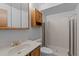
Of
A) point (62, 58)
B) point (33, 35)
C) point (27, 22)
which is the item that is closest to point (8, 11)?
point (27, 22)

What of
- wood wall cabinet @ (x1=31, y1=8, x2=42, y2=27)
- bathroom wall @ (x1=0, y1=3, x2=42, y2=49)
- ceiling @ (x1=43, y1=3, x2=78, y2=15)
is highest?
ceiling @ (x1=43, y1=3, x2=78, y2=15)

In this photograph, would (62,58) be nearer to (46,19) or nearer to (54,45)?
(54,45)

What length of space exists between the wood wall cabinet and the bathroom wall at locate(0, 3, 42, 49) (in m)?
0.07

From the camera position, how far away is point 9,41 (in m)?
1.16

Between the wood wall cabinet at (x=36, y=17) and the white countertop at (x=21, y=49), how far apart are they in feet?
0.71

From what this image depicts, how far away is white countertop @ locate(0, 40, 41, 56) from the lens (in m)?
1.14

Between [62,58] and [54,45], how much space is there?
0.16 metres

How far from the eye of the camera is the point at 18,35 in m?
1.19

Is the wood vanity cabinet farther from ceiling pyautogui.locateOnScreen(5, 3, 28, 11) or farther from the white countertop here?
ceiling pyautogui.locateOnScreen(5, 3, 28, 11)

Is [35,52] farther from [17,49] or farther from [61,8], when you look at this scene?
[61,8]

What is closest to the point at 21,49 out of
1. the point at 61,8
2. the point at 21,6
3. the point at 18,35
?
the point at 18,35

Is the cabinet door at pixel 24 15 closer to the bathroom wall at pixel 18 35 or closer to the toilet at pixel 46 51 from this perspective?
the bathroom wall at pixel 18 35

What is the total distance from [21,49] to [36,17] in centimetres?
39

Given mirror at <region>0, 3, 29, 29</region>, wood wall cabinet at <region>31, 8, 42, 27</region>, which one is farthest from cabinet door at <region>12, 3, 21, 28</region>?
wood wall cabinet at <region>31, 8, 42, 27</region>
